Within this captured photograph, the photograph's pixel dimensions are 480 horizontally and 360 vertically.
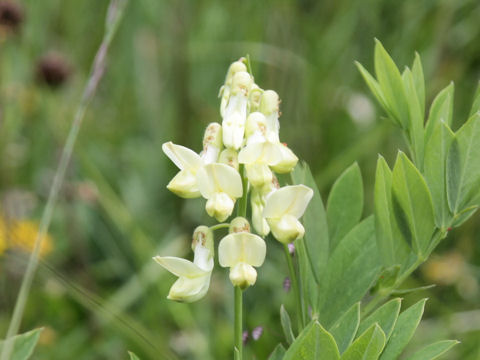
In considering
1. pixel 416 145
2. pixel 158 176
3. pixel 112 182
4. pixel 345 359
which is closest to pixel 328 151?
pixel 158 176

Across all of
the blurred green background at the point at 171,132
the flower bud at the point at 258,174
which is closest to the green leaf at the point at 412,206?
the flower bud at the point at 258,174

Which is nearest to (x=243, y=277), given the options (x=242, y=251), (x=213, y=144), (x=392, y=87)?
(x=242, y=251)

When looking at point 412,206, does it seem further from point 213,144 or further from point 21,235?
point 21,235

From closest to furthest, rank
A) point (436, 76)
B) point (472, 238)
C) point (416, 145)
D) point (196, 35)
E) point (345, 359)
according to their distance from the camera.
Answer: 1. point (345, 359)
2. point (416, 145)
3. point (472, 238)
4. point (436, 76)
5. point (196, 35)

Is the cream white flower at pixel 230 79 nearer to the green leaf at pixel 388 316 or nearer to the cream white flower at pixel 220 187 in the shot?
the cream white flower at pixel 220 187

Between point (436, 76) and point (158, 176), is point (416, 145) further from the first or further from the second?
point (158, 176)
